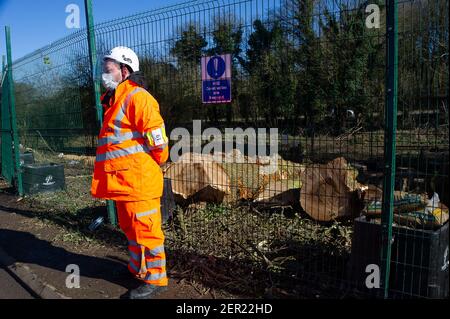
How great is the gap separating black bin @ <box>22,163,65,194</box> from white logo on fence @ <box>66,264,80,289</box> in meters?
3.73

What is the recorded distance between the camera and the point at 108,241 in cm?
527

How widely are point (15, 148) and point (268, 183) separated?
516 cm

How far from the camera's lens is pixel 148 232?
3561 mm

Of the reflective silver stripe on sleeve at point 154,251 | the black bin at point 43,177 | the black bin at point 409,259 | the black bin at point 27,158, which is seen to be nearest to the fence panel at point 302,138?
the black bin at point 409,259

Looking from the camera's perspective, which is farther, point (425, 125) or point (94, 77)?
point (94, 77)

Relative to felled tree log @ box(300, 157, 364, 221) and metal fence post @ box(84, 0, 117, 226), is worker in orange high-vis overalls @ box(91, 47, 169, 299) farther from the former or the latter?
felled tree log @ box(300, 157, 364, 221)

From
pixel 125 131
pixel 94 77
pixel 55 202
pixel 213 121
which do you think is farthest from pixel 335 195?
pixel 55 202

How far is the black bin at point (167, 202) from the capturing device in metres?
5.33

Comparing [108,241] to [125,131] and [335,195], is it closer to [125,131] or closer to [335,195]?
[125,131]

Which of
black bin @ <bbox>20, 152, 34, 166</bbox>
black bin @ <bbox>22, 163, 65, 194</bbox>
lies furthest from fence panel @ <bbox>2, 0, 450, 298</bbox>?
black bin @ <bbox>20, 152, 34, 166</bbox>

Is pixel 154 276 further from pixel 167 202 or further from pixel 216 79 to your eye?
pixel 216 79

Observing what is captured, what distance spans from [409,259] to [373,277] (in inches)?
12.9

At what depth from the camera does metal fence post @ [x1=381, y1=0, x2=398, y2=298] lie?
119 inches
